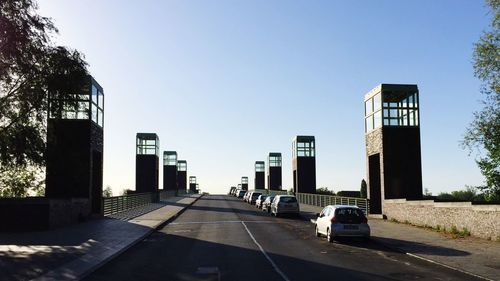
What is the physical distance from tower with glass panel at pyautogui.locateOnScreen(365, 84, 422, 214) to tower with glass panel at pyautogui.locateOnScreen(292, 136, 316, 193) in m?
32.0

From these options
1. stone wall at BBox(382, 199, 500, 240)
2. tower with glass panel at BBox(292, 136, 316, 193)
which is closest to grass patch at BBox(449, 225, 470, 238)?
Answer: stone wall at BBox(382, 199, 500, 240)

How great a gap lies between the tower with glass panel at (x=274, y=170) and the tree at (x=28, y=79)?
70.7 m

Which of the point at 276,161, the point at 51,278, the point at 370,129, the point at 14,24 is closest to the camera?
the point at 51,278

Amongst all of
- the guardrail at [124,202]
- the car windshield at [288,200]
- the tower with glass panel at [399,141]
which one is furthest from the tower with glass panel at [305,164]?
the tower with glass panel at [399,141]

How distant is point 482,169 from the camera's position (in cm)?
2825

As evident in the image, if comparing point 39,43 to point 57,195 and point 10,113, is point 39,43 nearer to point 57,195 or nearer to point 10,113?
point 10,113

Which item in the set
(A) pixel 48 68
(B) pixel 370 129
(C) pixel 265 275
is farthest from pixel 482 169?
(A) pixel 48 68

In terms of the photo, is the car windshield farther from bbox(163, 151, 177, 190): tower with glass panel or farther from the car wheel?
bbox(163, 151, 177, 190): tower with glass panel

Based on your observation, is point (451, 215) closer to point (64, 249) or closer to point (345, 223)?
point (345, 223)

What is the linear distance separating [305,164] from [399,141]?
3368cm

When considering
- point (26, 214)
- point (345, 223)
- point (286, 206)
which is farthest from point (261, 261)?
point (286, 206)

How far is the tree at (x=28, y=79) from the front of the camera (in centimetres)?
2119

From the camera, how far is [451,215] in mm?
23891

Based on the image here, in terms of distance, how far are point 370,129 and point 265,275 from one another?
2524cm
